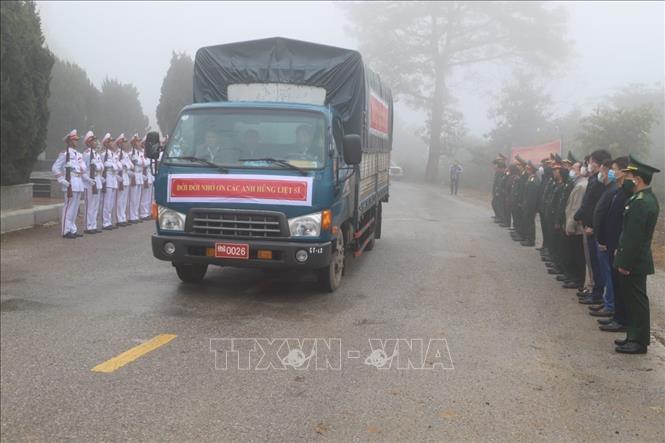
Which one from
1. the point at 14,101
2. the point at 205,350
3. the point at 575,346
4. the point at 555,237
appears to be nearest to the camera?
the point at 205,350

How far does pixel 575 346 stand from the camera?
654 cm

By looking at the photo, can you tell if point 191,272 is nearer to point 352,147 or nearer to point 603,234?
point 352,147

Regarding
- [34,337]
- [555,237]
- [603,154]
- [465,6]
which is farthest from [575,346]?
[465,6]

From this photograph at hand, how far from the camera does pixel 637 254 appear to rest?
20.6ft

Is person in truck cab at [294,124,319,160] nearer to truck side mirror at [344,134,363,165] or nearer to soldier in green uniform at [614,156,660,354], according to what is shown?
truck side mirror at [344,134,363,165]

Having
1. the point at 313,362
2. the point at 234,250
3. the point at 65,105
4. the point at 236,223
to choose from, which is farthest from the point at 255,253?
the point at 65,105

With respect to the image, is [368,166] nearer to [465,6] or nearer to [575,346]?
[575,346]

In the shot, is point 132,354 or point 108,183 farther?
point 108,183

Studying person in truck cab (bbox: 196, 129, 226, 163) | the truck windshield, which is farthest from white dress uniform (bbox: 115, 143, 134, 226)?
person in truck cab (bbox: 196, 129, 226, 163)

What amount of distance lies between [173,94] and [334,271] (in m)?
24.6

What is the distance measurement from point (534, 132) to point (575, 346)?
33.4 meters

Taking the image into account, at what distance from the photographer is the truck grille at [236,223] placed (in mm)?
7531

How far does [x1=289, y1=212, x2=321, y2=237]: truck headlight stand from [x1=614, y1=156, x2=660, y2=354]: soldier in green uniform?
10.0 ft

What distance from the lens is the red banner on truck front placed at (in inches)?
295
